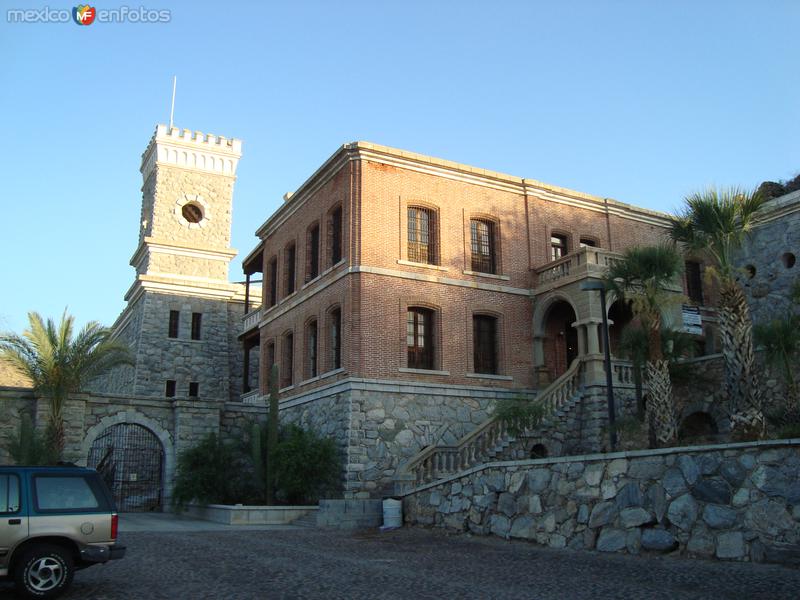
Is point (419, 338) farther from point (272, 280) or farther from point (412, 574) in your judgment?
point (412, 574)

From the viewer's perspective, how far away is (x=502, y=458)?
20.8m

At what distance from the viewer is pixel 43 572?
8469 millimetres

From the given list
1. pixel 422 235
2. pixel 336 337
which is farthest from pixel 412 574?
pixel 422 235

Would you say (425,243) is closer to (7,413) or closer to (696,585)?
(7,413)

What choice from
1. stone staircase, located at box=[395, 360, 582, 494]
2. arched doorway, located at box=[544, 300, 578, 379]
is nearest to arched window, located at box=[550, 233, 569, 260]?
arched doorway, located at box=[544, 300, 578, 379]

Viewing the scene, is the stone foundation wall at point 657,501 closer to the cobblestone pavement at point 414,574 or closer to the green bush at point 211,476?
the cobblestone pavement at point 414,574

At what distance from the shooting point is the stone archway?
2444 centimetres

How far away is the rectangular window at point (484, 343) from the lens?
24734mm

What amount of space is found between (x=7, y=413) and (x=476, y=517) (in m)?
15.2

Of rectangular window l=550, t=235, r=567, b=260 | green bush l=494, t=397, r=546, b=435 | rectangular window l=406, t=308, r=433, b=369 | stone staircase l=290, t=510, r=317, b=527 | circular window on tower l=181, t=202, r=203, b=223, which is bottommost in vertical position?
stone staircase l=290, t=510, r=317, b=527

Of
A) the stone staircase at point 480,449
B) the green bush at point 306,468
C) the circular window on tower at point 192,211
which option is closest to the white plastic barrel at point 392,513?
the stone staircase at point 480,449

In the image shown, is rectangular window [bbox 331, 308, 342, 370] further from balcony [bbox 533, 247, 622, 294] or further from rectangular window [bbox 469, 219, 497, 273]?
balcony [bbox 533, 247, 622, 294]

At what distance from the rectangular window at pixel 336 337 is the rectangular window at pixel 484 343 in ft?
14.6

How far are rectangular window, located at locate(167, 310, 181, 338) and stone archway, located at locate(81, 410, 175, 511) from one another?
764cm
